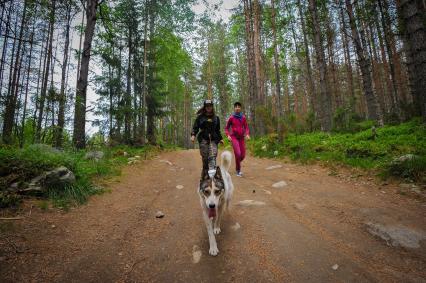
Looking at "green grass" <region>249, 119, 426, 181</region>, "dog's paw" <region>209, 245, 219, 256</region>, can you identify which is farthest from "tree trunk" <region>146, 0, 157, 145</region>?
"dog's paw" <region>209, 245, 219, 256</region>

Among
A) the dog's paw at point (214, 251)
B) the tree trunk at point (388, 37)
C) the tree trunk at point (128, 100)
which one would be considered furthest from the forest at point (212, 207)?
the tree trunk at point (388, 37)

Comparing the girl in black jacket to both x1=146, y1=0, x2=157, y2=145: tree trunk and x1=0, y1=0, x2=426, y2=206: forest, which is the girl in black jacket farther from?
x1=146, y1=0, x2=157, y2=145: tree trunk

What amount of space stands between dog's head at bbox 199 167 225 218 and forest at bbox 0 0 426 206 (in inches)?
138

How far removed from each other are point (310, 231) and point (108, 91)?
729 inches

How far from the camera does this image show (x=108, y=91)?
18266mm

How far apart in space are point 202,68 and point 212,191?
95.5ft

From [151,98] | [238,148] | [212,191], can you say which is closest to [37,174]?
[212,191]

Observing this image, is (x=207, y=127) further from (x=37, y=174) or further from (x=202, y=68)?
(x=202, y=68)

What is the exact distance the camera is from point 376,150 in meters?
7.07

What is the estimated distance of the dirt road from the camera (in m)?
2.72

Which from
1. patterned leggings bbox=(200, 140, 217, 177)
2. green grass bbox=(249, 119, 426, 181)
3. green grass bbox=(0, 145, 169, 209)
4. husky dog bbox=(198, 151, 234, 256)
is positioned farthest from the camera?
green grass bbox=(249, 119, 426, 181)

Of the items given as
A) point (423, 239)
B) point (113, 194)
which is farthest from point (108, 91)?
point (423, 239)

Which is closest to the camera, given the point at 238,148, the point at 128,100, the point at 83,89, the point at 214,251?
the point at 214,251

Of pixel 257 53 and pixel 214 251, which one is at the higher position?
pixel 257 53
